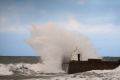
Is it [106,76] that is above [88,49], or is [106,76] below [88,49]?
below

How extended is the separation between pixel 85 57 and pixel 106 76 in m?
23.8

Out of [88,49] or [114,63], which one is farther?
[88,49]

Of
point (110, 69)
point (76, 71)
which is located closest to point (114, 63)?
point (110, 69)

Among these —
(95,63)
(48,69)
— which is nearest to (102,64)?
(95,63)

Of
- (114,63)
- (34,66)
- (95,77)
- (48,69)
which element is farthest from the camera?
(34,66)

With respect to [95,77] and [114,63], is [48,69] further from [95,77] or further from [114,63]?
[95,77]

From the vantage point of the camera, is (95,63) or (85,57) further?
(85,57)

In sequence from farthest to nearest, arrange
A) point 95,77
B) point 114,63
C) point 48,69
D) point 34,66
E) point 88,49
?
point 88,49
point 34,66
point 48,69
point 114,63
point 95,77

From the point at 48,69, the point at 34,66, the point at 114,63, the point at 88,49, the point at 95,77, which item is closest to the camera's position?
the point at 95,77

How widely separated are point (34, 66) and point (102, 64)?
18.5 meters

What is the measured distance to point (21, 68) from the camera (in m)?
46.4

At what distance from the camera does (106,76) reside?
26781mm

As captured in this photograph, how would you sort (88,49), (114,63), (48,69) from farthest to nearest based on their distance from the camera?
(88,49)
(48,69)
(114,63)

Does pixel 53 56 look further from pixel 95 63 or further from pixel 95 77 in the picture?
pixel 95 77
